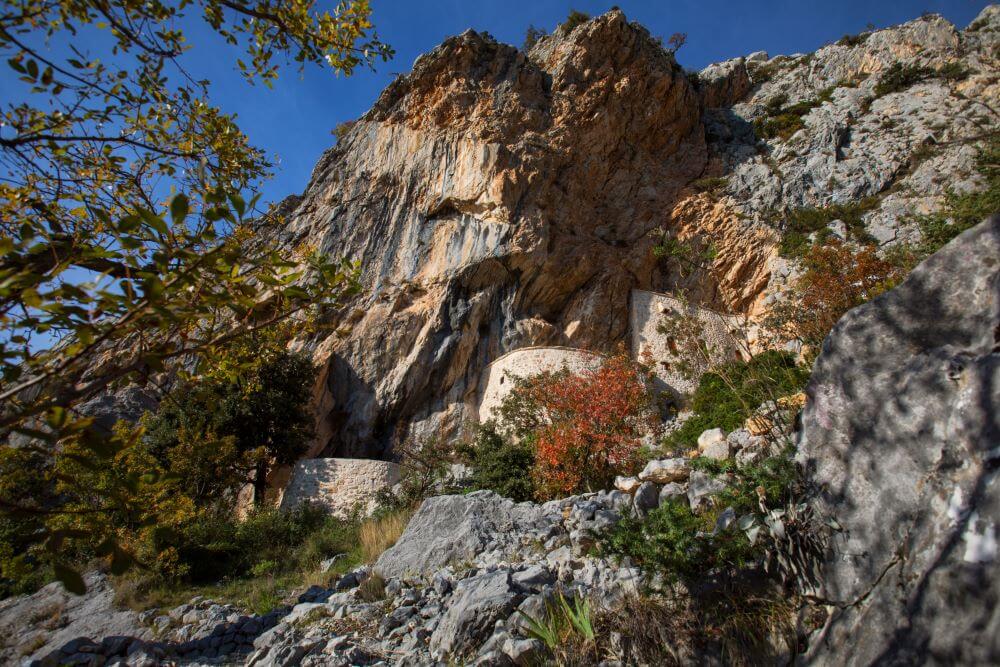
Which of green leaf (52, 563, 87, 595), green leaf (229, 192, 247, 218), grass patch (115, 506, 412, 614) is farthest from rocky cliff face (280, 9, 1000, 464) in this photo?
green leaf (52, 563, 87, 595)

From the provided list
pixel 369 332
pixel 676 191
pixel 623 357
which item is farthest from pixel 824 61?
pixel 369 332

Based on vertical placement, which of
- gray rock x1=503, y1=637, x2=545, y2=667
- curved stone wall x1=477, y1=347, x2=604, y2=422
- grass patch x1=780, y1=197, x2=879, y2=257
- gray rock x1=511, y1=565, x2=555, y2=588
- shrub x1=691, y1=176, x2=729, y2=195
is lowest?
gray rock x1=503, y1=637, x2=545, y2=667

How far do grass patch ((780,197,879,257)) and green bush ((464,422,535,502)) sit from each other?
13.9 metres

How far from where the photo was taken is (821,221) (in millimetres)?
19250

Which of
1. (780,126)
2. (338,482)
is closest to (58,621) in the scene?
(338,482)

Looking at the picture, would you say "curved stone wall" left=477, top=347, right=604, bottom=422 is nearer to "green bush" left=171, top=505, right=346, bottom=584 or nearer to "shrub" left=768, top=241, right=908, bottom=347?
"shrub" left=768, top=241, right=908, bottom=347

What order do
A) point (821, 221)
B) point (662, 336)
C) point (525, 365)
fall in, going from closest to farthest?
point (525, 365) < point (662, 336) < point (821, 221)

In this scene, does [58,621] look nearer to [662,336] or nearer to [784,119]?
[662,336]

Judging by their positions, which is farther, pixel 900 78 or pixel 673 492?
pixel 900 78

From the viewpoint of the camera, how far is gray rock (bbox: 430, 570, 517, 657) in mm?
4113

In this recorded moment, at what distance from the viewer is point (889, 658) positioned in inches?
95.4

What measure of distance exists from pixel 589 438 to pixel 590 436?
46 mm

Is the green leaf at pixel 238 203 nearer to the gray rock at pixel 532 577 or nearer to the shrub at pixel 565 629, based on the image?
the shrub at pixel 565 629

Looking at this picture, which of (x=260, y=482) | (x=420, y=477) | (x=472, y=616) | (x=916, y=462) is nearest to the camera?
(x=916, y=462)
